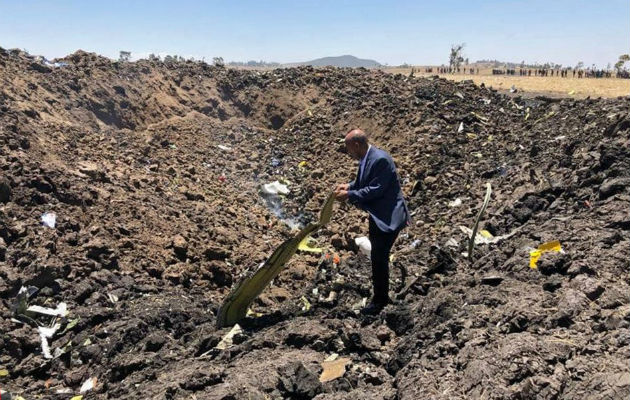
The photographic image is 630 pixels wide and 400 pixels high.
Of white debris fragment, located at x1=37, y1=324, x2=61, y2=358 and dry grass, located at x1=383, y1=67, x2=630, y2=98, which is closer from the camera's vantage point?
white debris fragment, located at x1=37, y1=324, x2=61, y2=358

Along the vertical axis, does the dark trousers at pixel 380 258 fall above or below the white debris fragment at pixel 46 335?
above

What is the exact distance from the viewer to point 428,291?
4.64 metres

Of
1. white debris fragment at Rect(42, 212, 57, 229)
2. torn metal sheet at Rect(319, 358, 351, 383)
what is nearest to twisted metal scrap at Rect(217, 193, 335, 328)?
torn metal sheet at Rect(319, 358, 351, 383)

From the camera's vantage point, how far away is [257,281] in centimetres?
473

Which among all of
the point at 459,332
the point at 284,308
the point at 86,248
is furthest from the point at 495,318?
the point at 86,248

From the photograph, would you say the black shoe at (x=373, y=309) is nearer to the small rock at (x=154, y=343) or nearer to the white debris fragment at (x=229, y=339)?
the white debris fragment at (x=229, y=339)

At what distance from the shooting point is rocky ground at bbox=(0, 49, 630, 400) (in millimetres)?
3088

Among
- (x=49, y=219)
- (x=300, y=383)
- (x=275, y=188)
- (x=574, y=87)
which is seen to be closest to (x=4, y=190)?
(x=49, y=219)

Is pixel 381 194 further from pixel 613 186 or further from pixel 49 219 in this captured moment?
pixel 49 219

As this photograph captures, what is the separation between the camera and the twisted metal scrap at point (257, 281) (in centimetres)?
452

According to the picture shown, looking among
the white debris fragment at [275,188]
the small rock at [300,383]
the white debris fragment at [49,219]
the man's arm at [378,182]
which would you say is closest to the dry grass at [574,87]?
the white debris fragment at [275,188]

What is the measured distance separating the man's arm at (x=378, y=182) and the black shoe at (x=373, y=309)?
1005 mm

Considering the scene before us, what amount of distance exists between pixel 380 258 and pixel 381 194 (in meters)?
0.58

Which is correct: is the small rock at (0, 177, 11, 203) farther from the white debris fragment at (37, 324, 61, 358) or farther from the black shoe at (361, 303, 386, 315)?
the black shoe at (361, 303, 386, 315)
